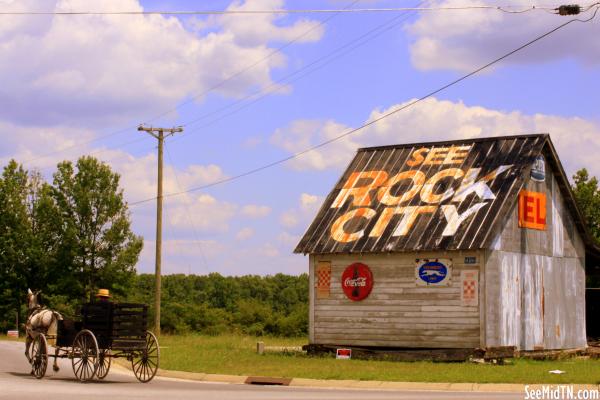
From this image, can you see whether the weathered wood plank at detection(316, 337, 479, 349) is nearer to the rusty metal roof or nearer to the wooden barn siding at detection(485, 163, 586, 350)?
the wooden barn siding at detection(485, 163, 586, 350)

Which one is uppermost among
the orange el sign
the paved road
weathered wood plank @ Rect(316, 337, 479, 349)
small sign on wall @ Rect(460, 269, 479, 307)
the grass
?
the orange el sign

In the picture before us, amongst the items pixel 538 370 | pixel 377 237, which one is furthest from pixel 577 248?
pixel 538 370

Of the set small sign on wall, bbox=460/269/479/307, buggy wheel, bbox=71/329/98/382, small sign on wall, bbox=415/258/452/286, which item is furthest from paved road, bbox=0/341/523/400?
small sign on wall, bbox=415/258/452/286

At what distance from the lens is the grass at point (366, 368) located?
23.5 m

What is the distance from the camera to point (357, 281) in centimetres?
3198

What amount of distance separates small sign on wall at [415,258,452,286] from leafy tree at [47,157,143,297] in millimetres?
30964

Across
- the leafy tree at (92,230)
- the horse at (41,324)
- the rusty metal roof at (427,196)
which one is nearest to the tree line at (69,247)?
the leafy tree at (92,230)

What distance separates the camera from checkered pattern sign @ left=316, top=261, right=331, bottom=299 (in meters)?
32.7

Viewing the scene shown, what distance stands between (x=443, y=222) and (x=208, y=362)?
28.3 ft

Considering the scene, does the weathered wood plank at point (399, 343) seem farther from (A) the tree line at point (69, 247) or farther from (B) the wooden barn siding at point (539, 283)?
(A) the tree line at point (69, 247)

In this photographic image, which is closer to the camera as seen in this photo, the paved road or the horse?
the paved road

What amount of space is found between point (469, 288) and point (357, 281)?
397 cm

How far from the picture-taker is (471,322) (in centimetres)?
2970

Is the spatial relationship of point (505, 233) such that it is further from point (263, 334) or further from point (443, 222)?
point (263, 334)
